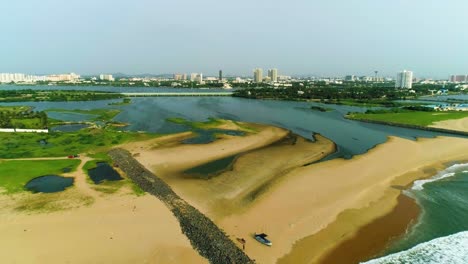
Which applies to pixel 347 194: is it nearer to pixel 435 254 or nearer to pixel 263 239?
pixel 435 254

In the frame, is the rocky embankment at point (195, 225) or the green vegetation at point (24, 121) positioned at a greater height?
the green vegetation at point (24, 121)

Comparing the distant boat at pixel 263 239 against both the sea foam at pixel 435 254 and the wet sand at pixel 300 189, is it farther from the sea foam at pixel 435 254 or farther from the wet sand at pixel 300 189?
the sea foam at pixel 435 254

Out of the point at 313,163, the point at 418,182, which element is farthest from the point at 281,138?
the point at 418,182

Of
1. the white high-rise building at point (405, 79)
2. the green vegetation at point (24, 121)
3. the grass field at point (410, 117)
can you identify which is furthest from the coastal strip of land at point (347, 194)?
the white high-rise building at point (405, 79)

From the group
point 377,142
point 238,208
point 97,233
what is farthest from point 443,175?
point 97,233

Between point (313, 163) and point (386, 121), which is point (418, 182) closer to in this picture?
point (313, 163)
